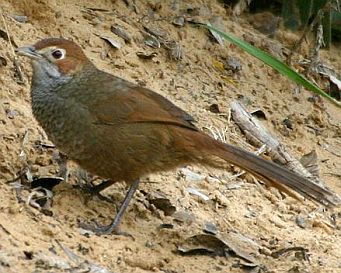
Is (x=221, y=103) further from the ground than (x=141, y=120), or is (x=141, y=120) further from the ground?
(x=141, y=120)

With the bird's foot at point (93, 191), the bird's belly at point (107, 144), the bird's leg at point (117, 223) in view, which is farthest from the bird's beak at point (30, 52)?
the bird's leg at point (117, 223)

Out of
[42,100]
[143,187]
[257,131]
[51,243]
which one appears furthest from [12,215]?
[257,131]

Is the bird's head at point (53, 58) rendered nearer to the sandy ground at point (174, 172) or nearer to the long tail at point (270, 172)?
the sandy ground at point (174, 172)

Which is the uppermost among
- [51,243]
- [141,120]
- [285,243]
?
[141,120]

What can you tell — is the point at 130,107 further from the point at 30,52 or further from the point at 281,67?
the point at 281,67

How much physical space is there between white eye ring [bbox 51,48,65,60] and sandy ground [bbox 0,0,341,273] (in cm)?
53

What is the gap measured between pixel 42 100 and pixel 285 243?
170 cm

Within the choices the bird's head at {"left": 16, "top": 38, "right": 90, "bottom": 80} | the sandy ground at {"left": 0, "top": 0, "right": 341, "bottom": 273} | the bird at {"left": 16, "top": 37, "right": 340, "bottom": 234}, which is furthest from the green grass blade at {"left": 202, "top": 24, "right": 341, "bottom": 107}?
the bird's head at {"left": 16, "top": 38, "right": 90, "bottom": 80}

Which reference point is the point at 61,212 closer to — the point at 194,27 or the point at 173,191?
the point at 173,191

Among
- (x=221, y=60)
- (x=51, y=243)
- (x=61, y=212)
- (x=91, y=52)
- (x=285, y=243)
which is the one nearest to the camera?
(x=51, y=243)

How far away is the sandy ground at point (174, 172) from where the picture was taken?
4746 mm

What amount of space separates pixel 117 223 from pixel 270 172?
92 cm

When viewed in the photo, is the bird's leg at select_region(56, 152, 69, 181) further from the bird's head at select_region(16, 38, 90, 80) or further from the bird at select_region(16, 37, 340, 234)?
the bird's head at select_region(16, 38, 90, 80)

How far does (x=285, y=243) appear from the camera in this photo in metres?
5.66
